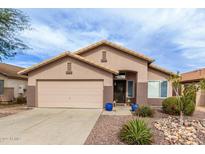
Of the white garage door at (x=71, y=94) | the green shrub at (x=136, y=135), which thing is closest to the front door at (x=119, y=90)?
the white garage door at (x=71, y=94)

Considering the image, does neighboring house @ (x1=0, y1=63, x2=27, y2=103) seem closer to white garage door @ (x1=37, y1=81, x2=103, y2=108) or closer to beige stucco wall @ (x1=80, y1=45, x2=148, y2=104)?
white garage door @ (x1=37, y1=81, x2=103, y2=108)

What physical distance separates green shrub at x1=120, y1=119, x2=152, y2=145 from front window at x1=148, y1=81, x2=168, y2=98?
1070 centimetres

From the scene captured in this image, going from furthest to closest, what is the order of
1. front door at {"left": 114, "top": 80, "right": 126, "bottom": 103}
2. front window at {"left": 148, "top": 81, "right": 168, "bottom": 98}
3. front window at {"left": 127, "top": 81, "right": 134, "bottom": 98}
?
front door at {"left": 114, "top": 80, "right": 126, "bottom": 103} → front window at {"left": 127, "top": 81, "right": 134, "bottom": 98} → front window at {"left": 148, "top": 81, "right": 168, "bottom": 98}

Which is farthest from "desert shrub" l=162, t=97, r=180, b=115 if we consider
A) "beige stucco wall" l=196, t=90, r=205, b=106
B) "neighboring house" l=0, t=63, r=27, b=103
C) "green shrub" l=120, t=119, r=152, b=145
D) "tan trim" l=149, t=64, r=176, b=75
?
"neighboring house" l=0, t=63, r=27, b=103

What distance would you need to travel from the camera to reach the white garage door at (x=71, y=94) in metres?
14.9

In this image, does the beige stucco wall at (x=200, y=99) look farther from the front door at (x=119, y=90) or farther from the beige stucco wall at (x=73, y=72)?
the beige stucco wall at (x=73, y=72)

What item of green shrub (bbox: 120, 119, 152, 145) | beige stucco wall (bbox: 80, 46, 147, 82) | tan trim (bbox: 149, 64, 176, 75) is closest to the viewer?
green shrub (bbox: 120, 119, 152, 145)

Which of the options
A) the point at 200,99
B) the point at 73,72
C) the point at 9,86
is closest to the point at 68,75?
the point at 73,72

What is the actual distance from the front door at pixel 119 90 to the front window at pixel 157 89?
2.54 m

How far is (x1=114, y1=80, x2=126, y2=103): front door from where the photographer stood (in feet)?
59.0

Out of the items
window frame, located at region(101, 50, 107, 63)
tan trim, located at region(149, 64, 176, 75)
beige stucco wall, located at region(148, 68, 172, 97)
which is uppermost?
window frame, located at region(101, 50, 107, 63)

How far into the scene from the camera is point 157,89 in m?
16.9

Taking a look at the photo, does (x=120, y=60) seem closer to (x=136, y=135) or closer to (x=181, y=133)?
(x=181, y=133)
